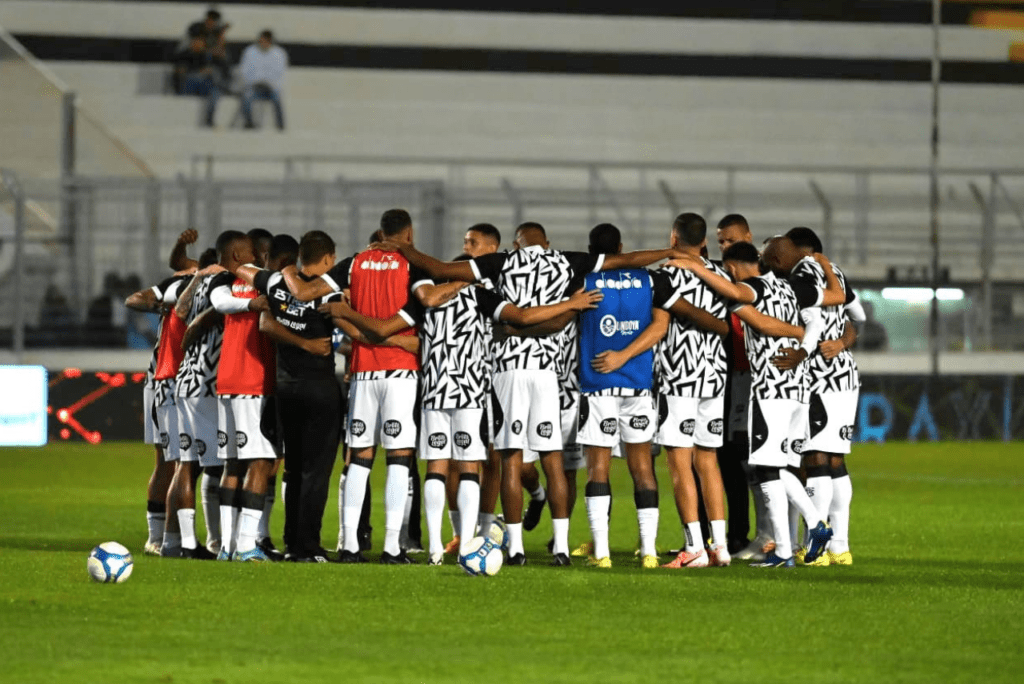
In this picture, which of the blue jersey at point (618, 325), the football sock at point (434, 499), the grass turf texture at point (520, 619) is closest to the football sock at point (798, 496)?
the grass turf texture at point (520, 619)

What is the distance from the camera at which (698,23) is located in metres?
37.3

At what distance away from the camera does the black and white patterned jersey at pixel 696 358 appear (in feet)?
34.2

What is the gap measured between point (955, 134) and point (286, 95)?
41.4 feet

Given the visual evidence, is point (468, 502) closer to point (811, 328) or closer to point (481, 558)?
point (481, 558)

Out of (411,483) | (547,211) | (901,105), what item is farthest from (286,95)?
(411,483)

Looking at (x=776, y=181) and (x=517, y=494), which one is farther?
(x=776, y=181)

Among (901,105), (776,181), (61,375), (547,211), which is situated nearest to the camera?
(61,375)

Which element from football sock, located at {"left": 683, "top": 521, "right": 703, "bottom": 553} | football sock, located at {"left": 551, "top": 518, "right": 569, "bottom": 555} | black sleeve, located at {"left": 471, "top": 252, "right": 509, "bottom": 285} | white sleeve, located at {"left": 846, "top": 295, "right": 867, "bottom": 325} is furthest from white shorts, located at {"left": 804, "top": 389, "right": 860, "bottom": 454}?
black sleeve, located at {"left": 471, "top": 252, "right": 509, "bottom": 285}

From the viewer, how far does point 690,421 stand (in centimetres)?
1045

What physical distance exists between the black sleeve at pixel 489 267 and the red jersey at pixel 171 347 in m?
2.06

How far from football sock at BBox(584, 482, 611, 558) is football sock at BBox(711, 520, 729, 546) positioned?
2.02ft

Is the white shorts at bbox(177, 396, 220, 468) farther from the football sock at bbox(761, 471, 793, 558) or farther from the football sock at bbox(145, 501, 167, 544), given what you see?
the football sock at bbox(761, 471, 793, 558)

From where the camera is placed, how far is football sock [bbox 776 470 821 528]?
1030cm

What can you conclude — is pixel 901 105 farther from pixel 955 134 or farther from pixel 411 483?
pixel 411 483
